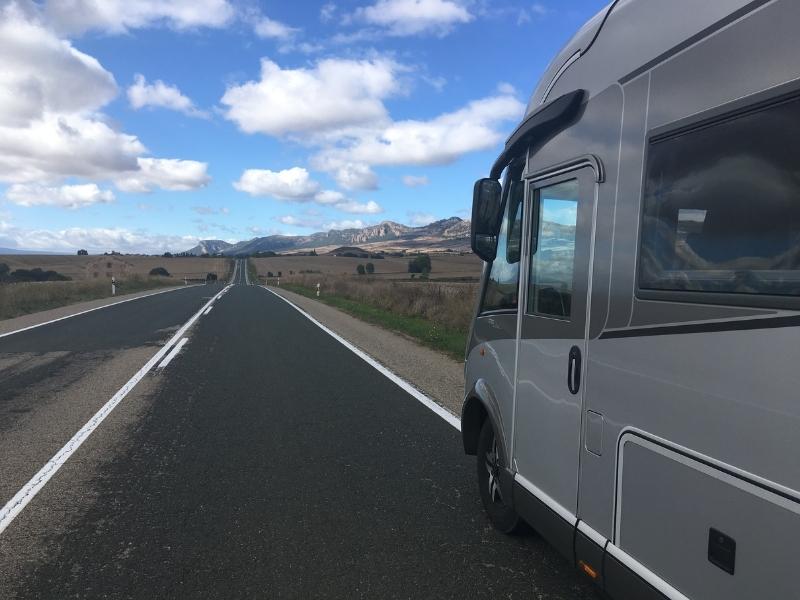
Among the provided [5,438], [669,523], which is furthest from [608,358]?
[5,438]

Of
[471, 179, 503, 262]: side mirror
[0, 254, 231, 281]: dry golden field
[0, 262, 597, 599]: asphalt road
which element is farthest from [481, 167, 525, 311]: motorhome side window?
[0, 254, 231, 281]: dry golden field

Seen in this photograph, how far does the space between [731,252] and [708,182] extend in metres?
0.27

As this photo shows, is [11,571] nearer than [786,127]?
No

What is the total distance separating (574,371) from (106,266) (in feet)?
218

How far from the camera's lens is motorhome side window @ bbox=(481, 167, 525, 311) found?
385 cm

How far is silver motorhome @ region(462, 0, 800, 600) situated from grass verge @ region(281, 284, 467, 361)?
8827mm

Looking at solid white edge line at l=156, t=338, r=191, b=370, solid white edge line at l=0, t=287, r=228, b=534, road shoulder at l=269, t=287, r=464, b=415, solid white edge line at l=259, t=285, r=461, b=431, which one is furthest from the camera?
solid white edge line at l=156, t=338, r=191, b=370

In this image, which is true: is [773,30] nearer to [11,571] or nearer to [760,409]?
[760,409]

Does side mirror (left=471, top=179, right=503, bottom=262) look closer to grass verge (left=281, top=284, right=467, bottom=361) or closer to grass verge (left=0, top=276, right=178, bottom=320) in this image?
grass verge (left=281, top=284, right=467, bottom=361)

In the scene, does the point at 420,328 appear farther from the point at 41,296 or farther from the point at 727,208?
the point at 41,296

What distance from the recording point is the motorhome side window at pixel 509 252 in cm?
385

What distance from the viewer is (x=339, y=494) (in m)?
4.85

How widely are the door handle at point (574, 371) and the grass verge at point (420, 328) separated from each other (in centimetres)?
896

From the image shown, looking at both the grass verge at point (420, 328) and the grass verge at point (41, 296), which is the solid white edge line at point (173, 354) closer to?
the grass verge at point (420, 328)
